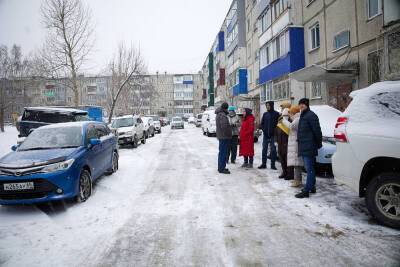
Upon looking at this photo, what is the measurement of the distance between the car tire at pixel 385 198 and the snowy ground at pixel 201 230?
0.18 meters

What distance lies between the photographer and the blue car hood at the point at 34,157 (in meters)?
5.70

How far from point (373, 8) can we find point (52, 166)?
40.1 ft

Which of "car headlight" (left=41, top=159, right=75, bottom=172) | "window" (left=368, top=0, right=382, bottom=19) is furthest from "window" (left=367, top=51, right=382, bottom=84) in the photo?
"car headlight" (left=41, top=159, right=75, bottom=172)

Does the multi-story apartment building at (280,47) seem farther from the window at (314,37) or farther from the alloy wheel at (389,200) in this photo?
the alloy wheel at (389,200)

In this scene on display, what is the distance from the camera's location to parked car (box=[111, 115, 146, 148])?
16.8 m

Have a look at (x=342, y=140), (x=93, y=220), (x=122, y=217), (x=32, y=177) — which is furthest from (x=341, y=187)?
(x=32, y=177)

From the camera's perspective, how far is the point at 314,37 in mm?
17312

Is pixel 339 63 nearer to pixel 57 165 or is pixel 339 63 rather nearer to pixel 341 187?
pixel 341 187

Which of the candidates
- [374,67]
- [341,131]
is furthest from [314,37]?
[341,131]

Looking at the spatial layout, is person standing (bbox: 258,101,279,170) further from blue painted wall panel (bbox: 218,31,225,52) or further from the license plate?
blue painted wall panel (bbox: 218,31,225,52)

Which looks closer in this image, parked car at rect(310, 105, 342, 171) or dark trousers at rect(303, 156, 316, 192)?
dark trousers at rect(303, 156, 316, 192)

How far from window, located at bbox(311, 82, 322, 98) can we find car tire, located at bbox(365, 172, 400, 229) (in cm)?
1274

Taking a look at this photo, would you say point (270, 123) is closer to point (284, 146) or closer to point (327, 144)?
point (284, 146)

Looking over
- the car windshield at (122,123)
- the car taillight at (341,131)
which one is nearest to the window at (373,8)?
the car taillight at (341,131)
